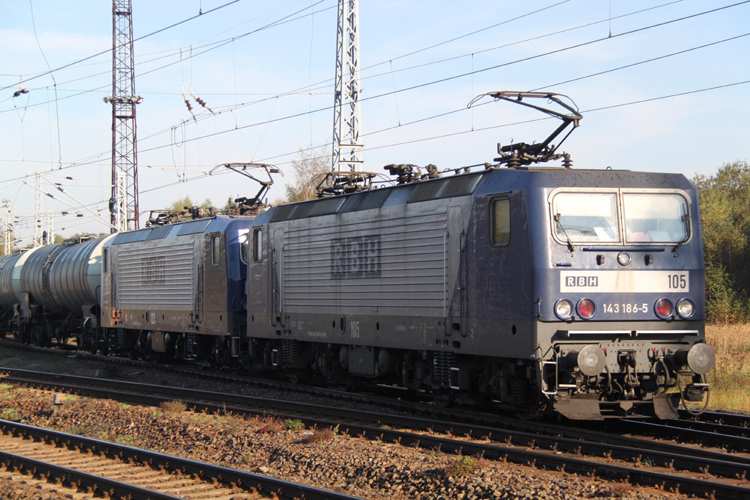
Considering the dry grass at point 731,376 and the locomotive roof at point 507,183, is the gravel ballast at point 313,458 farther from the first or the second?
the dry grass at point 731,376

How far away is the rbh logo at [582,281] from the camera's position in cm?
1026

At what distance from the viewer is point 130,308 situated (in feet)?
78.8

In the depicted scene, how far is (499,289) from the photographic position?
1095 cm

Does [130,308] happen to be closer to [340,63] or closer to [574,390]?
[340,63]

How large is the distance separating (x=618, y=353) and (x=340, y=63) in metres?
Result: 18.3

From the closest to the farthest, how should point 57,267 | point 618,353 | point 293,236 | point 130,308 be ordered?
point 618,353 < point 293,236 < point 130,308 < point 57,267

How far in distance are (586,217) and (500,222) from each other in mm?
1257

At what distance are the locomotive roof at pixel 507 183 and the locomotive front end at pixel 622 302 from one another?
2.2 inches

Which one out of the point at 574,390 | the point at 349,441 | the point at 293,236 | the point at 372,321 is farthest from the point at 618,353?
the point at 293,236

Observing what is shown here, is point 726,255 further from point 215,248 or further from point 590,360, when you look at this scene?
point 590,360

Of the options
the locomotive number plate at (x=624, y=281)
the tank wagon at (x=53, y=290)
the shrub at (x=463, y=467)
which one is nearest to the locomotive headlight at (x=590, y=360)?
the locomotive number plate at (x=624, y=281)

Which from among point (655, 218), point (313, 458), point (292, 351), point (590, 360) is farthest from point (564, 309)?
point (292, 351)

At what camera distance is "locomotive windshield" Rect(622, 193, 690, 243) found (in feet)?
34.9

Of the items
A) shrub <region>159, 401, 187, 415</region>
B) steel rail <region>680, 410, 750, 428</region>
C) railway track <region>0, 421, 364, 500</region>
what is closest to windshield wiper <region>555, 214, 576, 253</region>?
steel rail <region>680, 410, 750, 428</region>
